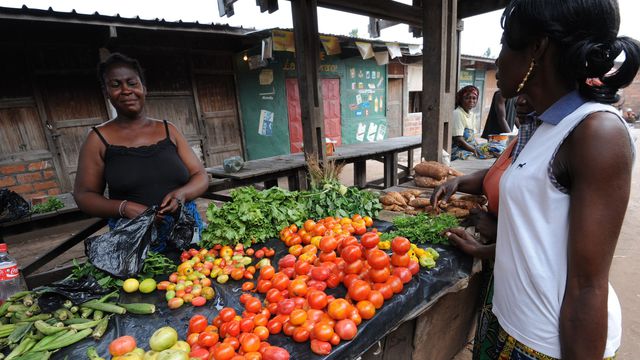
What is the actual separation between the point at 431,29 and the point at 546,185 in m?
3.61

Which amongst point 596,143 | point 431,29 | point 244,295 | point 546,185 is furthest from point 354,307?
point 431,29

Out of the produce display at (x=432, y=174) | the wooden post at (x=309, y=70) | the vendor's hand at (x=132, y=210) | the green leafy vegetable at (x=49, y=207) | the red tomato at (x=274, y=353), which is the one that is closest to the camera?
the red tomato at (x=274, y=353)

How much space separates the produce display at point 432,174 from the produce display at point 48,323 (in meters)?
2.96

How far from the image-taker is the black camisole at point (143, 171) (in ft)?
6.98

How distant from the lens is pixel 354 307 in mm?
1456

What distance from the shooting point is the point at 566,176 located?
3.10ft

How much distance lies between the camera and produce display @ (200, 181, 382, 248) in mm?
2189

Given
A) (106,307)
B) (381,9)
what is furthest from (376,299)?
(381,9)

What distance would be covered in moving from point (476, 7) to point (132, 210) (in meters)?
6.34

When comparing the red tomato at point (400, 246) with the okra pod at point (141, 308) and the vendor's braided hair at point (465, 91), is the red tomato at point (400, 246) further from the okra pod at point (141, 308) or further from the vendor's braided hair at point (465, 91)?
the vendor's braided hair at point (465, 91)

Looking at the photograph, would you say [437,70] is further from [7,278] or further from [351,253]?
[7,278]

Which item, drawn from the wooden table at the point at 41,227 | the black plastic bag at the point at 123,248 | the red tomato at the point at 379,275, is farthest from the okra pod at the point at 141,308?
the wooden table at the point at 41,227

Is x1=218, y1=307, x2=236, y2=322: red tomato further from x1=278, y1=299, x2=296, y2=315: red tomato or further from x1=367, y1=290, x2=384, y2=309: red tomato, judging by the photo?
x1=367, y1=290, x2=384, y2=309: red tomato

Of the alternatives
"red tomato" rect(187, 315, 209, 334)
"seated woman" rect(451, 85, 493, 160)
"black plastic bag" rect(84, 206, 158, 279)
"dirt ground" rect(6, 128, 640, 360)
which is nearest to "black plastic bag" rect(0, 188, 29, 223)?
"dirt ground" rect(6, 128, 640, 360)
